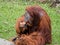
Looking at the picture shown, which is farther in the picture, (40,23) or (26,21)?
(26,21)

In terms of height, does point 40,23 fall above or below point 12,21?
above

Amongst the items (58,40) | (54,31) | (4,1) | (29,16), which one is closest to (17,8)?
(4,1)

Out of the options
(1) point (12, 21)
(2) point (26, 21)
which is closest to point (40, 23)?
(2) point (26, 21)

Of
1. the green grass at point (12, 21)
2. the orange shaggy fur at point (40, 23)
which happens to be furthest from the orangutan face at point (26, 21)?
the green grass at point (12, 21)

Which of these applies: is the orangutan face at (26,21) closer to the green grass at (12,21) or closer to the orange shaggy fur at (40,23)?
the orange shaggy fur at (40,23)

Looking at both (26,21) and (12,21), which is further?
(12,21)

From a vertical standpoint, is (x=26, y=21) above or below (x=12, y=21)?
above

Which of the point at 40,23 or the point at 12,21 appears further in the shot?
the point at 12,21

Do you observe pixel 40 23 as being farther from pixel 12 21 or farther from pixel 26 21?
pixel 12 21

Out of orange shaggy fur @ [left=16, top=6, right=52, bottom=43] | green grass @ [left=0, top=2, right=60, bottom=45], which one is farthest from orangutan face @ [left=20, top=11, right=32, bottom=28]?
green grass @ [left=0, top=2, right=60, bottom=45]

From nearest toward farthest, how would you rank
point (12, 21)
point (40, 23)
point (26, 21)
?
point (40, 23) < point (26, 21) < point (12, 21)

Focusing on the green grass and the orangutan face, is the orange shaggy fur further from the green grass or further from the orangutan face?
the green grass

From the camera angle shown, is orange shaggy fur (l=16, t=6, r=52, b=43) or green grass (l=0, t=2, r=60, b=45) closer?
orange shaggy fur (l=16, t=6, r=52, b=43)

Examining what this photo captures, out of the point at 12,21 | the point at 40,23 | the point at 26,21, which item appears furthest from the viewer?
the point at 12,21
